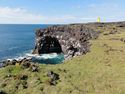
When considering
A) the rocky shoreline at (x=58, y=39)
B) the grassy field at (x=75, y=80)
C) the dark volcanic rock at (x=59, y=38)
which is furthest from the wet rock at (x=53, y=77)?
the rocky shoreline at (x=58, y=39)

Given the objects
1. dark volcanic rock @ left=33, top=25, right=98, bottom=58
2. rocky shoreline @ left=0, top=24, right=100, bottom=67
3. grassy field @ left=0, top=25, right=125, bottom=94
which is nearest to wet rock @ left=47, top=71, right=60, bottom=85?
grassy field @ left=0, top=25, right=125, bottom=94

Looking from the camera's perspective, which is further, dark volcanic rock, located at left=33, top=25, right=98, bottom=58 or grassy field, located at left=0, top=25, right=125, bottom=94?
dark volcanic rock, located at left=33, top=25, right=98, bottom=58

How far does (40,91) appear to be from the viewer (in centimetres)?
4053

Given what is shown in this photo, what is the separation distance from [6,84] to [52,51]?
298 feet

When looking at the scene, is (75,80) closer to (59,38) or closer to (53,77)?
(53,77)

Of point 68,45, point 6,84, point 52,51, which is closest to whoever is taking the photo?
point 6,84

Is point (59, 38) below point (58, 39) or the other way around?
the other way around

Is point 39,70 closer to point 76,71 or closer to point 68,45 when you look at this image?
point 76,71

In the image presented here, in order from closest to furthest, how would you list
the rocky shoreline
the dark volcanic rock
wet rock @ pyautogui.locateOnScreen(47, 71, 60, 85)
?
wet rock @ pyautogui.locateOnScreen(47, 71, 60, 85) < the dark volcanic rock < the rocky shoreline

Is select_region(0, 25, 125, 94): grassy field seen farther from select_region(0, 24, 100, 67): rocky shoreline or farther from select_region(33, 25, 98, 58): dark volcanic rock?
select_region(0, 24, 100, 67): rocky shoreline

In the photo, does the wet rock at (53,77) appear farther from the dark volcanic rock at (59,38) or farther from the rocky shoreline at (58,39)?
the rocky shoreline at (58,39)

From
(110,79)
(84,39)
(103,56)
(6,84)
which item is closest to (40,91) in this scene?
(6,84)

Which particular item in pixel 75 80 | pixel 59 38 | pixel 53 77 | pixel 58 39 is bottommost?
pixel 58 39

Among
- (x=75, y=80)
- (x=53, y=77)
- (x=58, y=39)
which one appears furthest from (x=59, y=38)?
(x=75, y=80)
